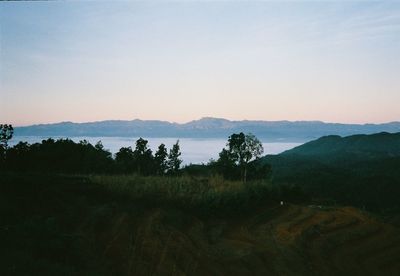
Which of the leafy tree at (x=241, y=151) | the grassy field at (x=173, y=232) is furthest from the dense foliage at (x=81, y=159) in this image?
the grassy field at (x=173, y=232)

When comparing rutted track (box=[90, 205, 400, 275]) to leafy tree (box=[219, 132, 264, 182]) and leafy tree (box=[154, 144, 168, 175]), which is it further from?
leafy tree (box=[219, 132, 264, 182])

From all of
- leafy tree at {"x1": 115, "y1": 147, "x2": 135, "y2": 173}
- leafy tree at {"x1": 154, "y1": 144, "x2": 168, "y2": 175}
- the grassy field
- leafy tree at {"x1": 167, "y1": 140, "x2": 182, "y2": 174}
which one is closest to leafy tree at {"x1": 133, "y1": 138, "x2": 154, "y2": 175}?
leafy tree at {"x1": 115, "y1": 147, "x2": 135, "y2": 173}

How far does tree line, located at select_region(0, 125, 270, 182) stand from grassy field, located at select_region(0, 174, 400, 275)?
403 inches

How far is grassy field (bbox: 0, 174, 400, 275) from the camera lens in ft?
33.0

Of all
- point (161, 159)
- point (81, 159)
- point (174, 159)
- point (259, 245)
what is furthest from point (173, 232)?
point (174, 159)

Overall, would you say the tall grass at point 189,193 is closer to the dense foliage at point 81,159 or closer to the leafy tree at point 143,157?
the dense foliage at point 81,159

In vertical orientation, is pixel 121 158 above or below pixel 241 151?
below

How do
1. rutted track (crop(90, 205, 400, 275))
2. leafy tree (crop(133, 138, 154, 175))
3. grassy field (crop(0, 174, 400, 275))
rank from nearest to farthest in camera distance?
grassy field (crop(0, 174, 400, 275)), rutted track (crop(90, 205, 400, 275)), leafy tree (crop(133, 138, 154, 175))

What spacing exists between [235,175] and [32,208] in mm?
28555

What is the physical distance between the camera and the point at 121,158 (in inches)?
1443

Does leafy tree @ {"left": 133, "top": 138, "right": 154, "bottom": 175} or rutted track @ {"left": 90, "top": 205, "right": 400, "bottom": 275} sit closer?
rutted track @ {"left": 90, "top": 205, "right": 400, "bottom": 275}

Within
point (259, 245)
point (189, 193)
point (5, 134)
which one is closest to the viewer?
point (259, 245)

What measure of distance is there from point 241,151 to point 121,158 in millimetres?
12085

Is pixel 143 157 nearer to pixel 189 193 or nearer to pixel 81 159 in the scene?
pixel 81 159
